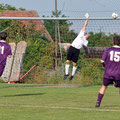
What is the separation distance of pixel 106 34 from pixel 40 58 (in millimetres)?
3755

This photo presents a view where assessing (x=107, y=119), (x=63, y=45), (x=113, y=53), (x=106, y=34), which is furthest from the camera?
(x=63, y=45)

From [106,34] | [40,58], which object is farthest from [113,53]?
[40,58]

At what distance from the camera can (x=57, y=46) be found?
20.0 m

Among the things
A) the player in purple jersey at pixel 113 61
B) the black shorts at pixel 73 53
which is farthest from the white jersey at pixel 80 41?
the player in purple jersey at pixel 113 61

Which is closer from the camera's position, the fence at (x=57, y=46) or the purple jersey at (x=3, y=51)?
the purple jersey at (x=3, y=51)

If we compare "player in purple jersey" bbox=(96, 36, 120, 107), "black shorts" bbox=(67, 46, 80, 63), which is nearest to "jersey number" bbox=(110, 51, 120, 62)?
"player in purple jersey" bbox=(96, 36, 120, 107)

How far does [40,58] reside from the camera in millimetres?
20469

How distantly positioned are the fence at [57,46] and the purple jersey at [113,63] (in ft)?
30.6

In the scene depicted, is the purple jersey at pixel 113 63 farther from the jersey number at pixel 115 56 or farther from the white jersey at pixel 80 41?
the white jersey at pixel 80 41

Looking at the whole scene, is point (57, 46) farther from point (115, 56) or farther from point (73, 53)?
point (115, 56)

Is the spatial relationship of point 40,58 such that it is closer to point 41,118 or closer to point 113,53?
point 113,53

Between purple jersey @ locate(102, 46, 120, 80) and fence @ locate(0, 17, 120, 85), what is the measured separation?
9339mm

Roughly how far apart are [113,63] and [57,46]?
1116cm

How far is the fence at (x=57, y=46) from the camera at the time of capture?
1902cm
